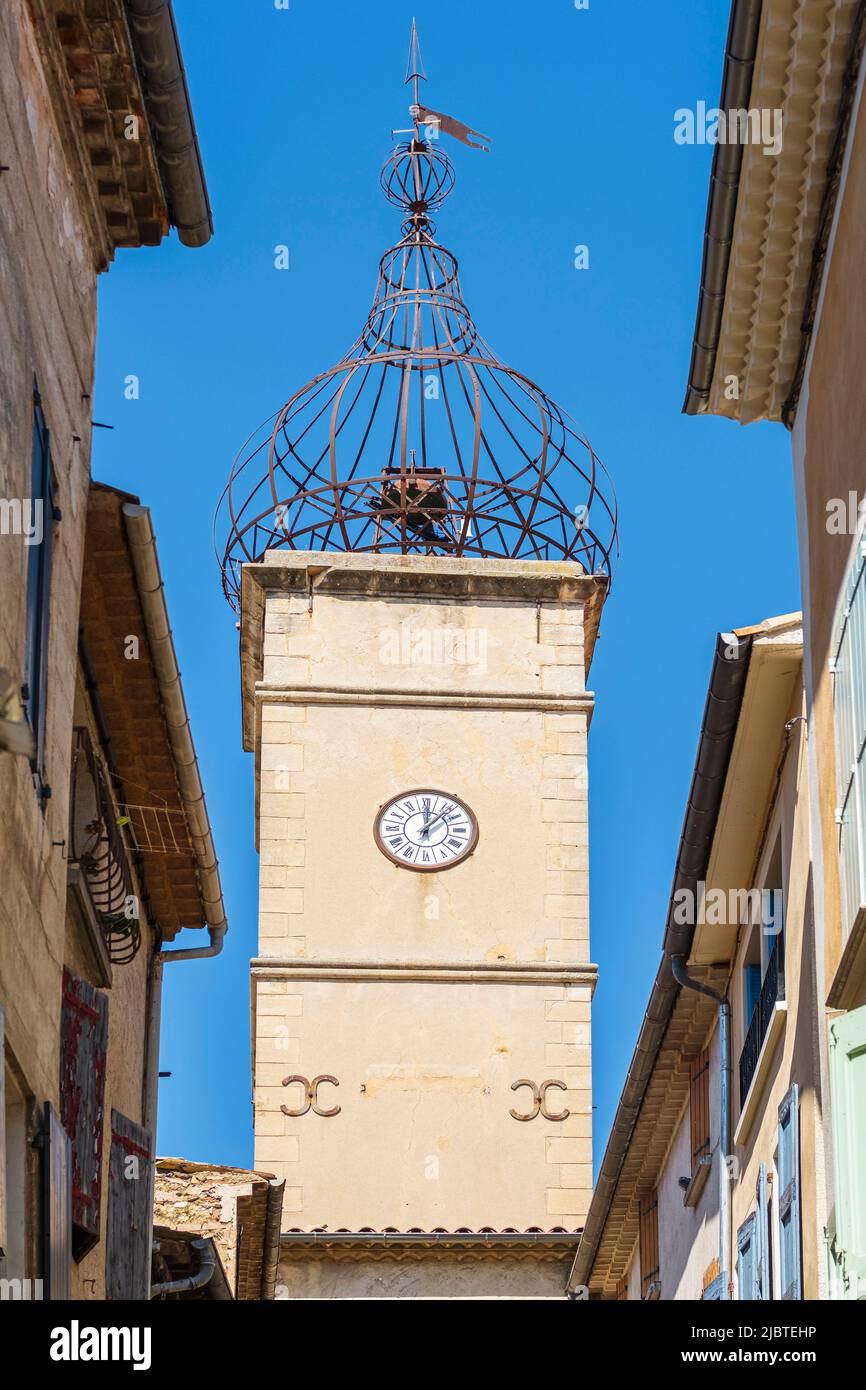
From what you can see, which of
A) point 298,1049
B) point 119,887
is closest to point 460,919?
point 298,1049

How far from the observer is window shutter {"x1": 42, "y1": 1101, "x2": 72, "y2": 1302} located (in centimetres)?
948

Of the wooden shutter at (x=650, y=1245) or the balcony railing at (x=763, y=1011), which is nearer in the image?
the balcony railing at (x=763, y=1011)

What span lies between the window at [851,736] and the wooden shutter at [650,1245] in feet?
37.0

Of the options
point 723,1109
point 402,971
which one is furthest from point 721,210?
point 402,971

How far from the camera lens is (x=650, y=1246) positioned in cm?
2142

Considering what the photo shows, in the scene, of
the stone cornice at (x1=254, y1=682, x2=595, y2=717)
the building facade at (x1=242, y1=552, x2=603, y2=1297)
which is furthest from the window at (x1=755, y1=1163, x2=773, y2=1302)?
the stone cornice at (x1=254, y1=682, x2=595, y2=717)

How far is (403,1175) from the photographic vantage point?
28156 millimetres

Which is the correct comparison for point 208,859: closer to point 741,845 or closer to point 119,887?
point 119,887

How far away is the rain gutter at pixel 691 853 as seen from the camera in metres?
13.0

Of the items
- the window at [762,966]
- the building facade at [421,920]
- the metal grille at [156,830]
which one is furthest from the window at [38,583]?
the building facade at [421,920]

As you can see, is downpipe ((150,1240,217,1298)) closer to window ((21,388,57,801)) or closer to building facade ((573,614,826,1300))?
building facade ((573,614,826,1300))

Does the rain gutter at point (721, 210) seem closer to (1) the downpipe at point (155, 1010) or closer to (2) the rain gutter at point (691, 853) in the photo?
(2) the rain gutter at point (691, 853)

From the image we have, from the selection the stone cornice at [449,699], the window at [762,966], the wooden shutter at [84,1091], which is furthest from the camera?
the stone cornice at [449,699]
